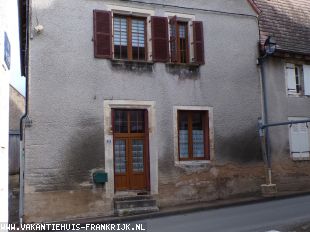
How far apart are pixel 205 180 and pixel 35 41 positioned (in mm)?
7089

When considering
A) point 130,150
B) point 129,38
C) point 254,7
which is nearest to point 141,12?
point 129,38

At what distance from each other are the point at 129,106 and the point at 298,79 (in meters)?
7.64

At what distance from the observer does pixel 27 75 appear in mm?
12211

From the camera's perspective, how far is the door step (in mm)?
12438

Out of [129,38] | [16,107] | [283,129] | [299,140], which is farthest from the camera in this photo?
[16,107]

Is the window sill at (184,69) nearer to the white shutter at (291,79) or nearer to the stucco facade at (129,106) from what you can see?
the stucco facade at (129,106)

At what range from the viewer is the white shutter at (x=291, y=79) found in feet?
54.6

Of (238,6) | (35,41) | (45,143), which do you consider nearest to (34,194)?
(45,143)

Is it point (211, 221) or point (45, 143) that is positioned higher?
point (45, 143)

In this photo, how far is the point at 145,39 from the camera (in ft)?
46.2

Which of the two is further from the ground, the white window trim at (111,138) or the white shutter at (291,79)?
the white shutter at (291,79)

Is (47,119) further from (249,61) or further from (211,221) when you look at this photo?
(249,61)

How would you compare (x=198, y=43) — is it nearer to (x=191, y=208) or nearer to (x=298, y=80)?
(x=298, y=80)

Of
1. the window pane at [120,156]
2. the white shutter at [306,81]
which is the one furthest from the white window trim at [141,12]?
the white shutter at [306,81]
